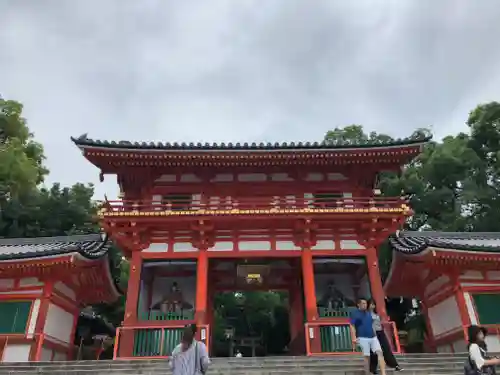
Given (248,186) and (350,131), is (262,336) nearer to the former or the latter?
(248,186)

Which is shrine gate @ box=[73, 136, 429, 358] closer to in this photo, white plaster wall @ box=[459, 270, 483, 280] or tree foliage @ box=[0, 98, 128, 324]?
white plaster wall @ box=[459, 270, 483, 280]

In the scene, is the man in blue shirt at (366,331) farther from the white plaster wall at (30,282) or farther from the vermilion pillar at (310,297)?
the white plaster wall at (30,282)

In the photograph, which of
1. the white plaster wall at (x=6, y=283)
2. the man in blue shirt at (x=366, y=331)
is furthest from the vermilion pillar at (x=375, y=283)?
the white plaster wall at (x=6, y=283)

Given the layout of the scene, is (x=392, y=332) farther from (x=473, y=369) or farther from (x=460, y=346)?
(x=473, y=369)

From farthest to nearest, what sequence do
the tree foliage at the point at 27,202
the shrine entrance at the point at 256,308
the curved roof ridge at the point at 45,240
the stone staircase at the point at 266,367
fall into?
1. the tree foliage at the point at 27,202
2. the curved roof ridge at the point at 45,240
3. the shrine entrance at the point at 256,308
4. the stone staircase at the point at 266,367

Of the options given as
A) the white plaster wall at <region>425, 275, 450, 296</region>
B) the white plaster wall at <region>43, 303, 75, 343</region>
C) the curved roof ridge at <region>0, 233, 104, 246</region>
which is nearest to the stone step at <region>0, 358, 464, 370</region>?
the white plaster wall at <region>43, 303, 75, 343</region>

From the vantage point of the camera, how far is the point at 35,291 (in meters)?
15.6

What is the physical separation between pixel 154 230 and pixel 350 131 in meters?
28.9

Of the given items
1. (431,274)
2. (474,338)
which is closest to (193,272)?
(431,274)

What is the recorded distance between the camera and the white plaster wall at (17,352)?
1451 centimetres

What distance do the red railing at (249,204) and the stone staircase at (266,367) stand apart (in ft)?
17.3

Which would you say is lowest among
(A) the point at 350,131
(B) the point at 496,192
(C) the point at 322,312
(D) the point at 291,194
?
(C) the point at 322,312

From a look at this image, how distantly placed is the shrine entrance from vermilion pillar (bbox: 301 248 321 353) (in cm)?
220

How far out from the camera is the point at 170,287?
696 inches
